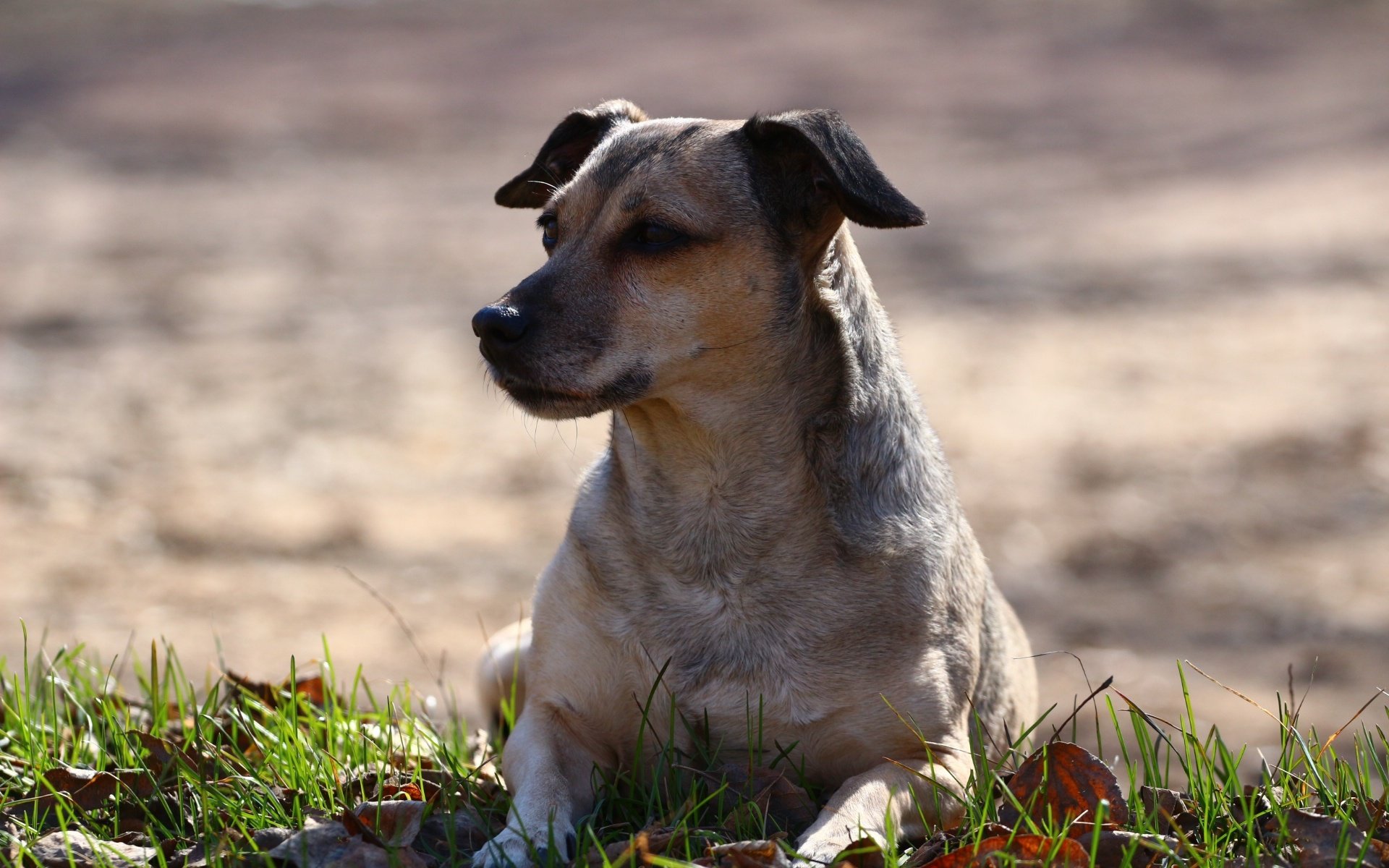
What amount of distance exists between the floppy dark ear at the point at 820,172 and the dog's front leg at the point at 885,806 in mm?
1332

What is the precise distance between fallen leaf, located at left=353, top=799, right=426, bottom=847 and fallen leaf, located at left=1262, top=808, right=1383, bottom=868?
6.13 ft

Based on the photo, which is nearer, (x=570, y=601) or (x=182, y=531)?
(x=570, y=601)

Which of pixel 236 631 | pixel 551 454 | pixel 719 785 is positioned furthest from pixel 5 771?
pixel 551 454

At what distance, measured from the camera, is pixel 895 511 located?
3736mm

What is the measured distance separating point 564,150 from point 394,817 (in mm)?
2313

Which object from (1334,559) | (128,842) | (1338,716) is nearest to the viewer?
(128,842)

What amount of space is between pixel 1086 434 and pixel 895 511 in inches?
266

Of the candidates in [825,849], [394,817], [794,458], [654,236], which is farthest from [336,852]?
[654,236]

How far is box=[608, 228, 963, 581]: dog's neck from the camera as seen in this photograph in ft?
12.2

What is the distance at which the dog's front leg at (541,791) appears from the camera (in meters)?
3.13

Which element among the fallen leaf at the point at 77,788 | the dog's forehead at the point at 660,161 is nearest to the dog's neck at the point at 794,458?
the dog's forehead at the point at 660,161

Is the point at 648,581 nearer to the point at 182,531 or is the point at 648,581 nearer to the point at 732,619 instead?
the point at 732,619

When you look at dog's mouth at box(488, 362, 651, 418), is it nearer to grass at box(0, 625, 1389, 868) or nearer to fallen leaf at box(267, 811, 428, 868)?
grass at box(0, 625, 1389, 868)

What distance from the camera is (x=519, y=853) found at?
3.14 metres
